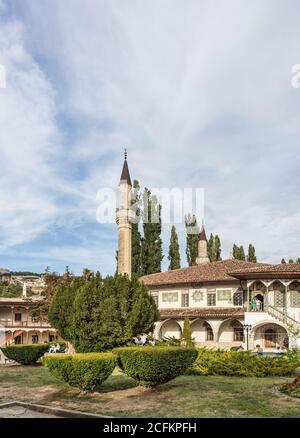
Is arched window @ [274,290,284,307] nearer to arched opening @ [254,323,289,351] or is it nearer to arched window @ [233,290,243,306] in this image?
arched opening @ [254,323,289,351]

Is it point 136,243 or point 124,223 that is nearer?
point 124,223

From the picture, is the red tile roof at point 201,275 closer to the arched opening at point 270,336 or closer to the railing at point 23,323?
the arched opening at point 270,336

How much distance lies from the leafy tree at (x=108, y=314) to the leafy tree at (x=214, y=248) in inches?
1452

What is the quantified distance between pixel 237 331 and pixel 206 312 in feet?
8.30

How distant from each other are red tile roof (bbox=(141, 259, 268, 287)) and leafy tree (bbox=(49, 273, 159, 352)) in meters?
16.5

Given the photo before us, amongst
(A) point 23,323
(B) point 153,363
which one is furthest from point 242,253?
(B) point 153,363

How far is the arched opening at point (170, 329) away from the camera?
3666cm

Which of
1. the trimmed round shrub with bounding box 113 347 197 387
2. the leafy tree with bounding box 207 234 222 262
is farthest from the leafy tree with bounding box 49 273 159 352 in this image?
the leafy tree with bounding box 207 234 222 262

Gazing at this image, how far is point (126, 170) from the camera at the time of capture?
39000mm

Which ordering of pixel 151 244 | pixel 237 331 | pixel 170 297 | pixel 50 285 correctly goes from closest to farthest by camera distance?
pixel 50 285, pixel 237 331, pixel 170 297, pixel 151 244

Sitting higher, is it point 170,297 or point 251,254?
point 251,254

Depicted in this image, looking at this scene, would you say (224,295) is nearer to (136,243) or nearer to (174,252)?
(136,243)

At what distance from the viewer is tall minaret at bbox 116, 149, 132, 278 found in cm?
3709

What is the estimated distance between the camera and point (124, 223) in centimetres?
3772
